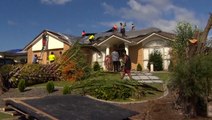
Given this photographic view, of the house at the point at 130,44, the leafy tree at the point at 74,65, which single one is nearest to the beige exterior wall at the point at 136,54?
the house at the point at 130,44

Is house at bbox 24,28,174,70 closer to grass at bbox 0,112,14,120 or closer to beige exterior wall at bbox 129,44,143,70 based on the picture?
beige exterior wall at bbox 129,44,143,70

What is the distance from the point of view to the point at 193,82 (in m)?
12.4

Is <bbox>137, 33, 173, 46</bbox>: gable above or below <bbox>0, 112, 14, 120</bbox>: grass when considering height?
above

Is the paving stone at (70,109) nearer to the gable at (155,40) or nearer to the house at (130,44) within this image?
the house at (130,44)

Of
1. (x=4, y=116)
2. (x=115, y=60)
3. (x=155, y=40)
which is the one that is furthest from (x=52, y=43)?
(x=4, y=116)

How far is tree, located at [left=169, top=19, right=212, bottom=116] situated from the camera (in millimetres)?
12336

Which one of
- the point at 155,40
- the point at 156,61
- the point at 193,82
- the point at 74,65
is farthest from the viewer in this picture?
the point at 155,40

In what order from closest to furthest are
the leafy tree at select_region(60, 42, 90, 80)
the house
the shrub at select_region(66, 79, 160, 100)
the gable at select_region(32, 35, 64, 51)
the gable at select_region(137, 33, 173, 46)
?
1. the shrub at select_region(66, 79, 160, 100)
2. the leafy tree at select_region(60, 42, 90, 80)
3. the gable at select_region(137, 33, 173, 46)
4. the house
5. the gable at select_region(32, 35, 64, 51)

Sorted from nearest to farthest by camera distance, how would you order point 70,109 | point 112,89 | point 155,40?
point 70,109 → point 112,89 → point 155,40

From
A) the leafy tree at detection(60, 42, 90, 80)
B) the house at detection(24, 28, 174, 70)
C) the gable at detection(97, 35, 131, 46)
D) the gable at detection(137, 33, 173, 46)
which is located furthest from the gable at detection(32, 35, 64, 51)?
the leafy tree at detection(60, 42, 90, 80)

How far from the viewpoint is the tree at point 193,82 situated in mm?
12336

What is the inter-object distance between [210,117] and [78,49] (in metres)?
13.3

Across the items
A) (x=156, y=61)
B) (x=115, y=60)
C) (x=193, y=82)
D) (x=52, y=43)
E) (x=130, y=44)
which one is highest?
(x=52, y=43)

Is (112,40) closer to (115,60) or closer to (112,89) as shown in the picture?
(115,60)
